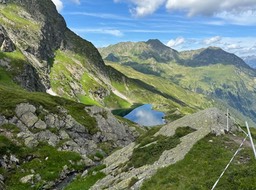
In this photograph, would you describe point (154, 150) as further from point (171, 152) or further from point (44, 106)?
point (44, 106)

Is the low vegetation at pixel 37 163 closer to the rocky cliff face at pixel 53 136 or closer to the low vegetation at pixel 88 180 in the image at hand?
the rocky cliff face at pixel 53 136

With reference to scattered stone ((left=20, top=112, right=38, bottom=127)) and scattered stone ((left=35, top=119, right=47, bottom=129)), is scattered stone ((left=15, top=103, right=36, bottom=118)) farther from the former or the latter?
scattered stone ((left=35, top=119, right=47, bottom=129))

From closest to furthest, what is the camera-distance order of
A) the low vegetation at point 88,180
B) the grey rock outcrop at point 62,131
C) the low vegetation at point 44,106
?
the low vegetation at point 88,180 → the grey rock outcrop at point 62,131 → the low vegetation at point 44,106

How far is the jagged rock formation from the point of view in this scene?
35125 millimetres

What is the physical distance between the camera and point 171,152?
38.9 metres

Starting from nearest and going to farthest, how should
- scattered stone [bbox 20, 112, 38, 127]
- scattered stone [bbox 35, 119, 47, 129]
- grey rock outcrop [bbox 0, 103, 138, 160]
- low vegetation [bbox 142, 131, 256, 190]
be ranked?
low vegetation [bbox 142, 131, 256, 190] → grey rock outcrop [bbox 0, 103, 138, 160] → scattered stone [bbox 20, 112, 38, 127] → scattered stone [bbox 35, 119, 47, 129]

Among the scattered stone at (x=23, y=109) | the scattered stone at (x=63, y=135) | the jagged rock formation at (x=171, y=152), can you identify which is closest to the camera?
the jagged rock formation at (x=171, y=152)

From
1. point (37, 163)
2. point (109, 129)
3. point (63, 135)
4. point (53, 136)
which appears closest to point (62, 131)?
point (63, 135)

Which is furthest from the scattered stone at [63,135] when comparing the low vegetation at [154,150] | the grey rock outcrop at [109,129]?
the low vegetation at [154,150]

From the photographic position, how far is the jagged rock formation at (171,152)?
1383 inches

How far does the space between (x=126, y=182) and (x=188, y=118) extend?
20312mm

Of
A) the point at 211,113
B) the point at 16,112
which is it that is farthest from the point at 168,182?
the point at 16,112

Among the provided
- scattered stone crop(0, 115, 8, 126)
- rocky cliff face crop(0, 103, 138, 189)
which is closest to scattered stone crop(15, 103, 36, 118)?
rocky cliff face crop(0, 103, 138, 189)

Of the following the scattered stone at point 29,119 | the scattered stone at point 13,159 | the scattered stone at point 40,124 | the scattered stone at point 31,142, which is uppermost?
the scattered stone at point 29,119
